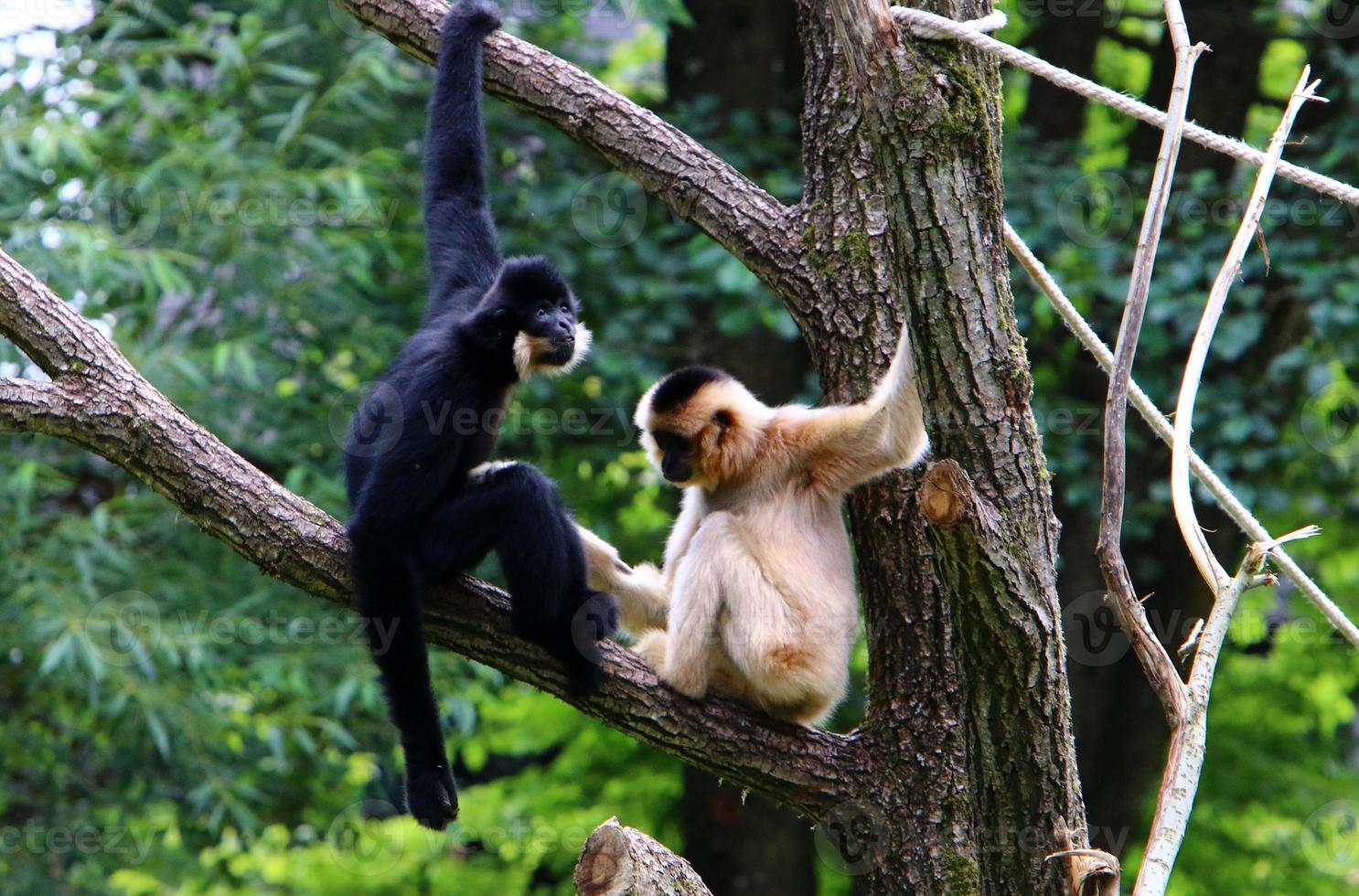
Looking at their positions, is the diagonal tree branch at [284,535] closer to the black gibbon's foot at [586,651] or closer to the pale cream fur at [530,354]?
the black gibbon's foot at [586,651]

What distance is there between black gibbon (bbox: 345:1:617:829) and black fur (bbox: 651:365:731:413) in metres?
0.42

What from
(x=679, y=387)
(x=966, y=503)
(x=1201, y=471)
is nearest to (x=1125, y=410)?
(x=966, y=503)

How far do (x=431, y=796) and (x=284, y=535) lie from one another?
1102mm

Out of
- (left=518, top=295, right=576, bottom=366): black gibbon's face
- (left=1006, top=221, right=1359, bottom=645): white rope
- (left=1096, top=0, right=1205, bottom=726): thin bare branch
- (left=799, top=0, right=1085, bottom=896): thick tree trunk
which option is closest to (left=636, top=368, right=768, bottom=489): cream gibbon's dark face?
(left=518, top=295, right=576, bottom=366): black gibbon's face

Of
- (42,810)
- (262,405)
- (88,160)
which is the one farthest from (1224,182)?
(42,810)

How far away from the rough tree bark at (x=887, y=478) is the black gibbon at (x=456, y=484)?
150mm

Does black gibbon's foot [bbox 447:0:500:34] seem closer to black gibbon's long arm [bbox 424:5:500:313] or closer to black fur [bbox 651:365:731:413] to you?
black gibbon's long arm [bbox 424:5:500:313]

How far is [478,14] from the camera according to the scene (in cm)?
559

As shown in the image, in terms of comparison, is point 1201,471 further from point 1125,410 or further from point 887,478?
point 887,478

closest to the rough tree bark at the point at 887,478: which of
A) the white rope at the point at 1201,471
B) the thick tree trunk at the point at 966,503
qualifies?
A: the thick tree trunk at the point at 966,503

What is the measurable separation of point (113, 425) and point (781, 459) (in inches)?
102

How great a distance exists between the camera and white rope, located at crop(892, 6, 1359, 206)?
361cm

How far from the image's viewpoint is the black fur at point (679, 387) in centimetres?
566

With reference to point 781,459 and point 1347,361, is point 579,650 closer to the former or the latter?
point 781,459
